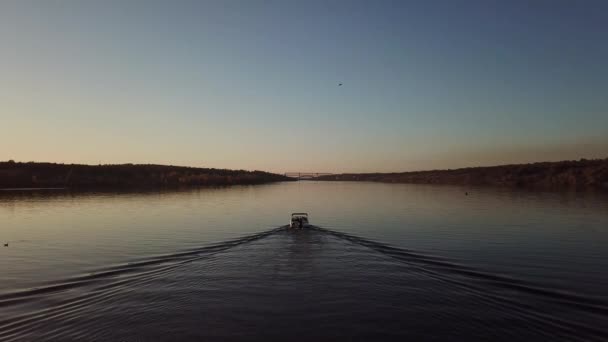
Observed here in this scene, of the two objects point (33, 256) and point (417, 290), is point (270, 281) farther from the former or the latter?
point (33, 256)

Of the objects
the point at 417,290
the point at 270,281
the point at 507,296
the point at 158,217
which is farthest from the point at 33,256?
the point at 507,296

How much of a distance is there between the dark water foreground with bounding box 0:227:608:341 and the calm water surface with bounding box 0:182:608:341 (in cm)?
8

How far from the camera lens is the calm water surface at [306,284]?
13562mm

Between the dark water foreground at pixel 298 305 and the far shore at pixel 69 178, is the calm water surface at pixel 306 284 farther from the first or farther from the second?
the far shore at pixel 69 178

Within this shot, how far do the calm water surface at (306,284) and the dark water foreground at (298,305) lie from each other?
8 centimetres

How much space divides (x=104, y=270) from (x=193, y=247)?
805 centimetres

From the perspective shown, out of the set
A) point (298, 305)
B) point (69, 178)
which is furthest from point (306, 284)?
point (69, 178)

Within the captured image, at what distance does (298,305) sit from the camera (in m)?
15.9

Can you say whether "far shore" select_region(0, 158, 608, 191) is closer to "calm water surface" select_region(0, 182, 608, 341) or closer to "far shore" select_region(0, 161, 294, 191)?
"far shore" select_region(0, 161, 294, 191)

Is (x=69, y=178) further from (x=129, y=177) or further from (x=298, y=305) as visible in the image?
(x=298, y=305)

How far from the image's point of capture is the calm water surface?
44.5ft

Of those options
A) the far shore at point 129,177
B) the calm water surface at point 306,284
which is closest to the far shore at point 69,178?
the far shore at point 129,177

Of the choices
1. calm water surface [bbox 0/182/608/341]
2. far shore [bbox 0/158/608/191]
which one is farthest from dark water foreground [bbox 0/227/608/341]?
far shore [bbox 0/158/608/191]

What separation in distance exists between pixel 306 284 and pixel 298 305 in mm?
3260
